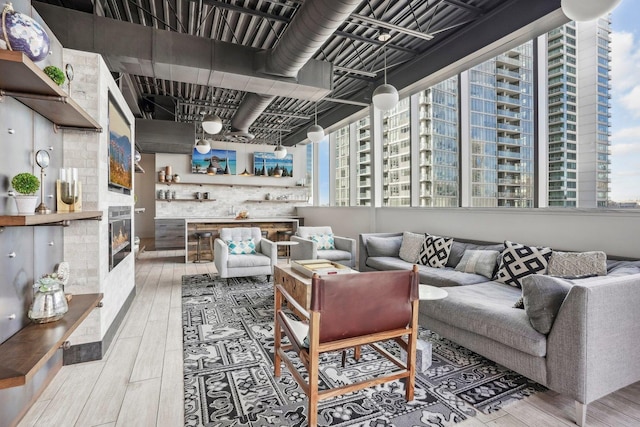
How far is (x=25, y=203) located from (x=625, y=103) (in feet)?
15.5

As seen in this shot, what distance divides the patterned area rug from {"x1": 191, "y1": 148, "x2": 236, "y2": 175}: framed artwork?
6396 mm

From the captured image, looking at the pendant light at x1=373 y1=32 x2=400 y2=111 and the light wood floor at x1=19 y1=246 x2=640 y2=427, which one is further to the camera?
the pendant light at x1=373 y1=32 x2=400 y2=111

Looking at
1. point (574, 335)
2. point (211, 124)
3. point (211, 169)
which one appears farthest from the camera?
point (211, 169)

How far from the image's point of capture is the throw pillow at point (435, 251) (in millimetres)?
4125

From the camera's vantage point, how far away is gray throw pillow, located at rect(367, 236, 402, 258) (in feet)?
16.2

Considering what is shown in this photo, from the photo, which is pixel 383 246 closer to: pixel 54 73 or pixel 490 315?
pixel 490 315

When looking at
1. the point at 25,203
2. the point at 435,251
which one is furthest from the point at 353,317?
the point at 435,251

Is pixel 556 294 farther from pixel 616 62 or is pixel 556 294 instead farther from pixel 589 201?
pixel 616 62

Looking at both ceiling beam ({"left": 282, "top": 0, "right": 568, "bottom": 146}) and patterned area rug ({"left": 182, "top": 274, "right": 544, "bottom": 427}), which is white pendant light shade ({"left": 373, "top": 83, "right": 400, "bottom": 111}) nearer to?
ceiling beam ({"left": 282, "top": 0, "right": 568, "bottom": 146})

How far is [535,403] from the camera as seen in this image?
1.99 meters

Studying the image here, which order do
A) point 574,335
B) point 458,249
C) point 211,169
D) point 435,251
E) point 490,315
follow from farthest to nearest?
point 211,169 < point 435,251 < point 458,249 < point 490,315 < point 574,335

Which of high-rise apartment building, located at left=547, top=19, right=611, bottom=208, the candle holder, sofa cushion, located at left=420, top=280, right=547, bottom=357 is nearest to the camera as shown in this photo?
sofa cushion, located at left=420, top=280, right=547, bottom=357

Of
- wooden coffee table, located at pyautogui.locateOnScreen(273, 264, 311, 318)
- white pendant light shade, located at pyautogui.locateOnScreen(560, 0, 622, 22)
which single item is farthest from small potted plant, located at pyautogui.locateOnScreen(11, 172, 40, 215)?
white pendant light shade, located at pyautogui.locateOnScreen(560, 0, 622, 22)

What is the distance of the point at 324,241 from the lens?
5473 millimetres
